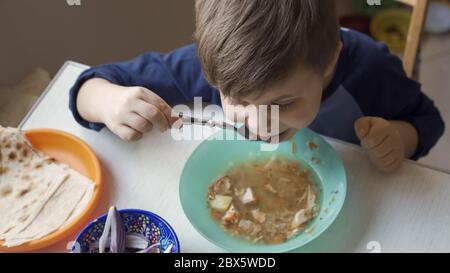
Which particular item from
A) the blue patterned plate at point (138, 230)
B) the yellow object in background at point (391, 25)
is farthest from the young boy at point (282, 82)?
the yellow object in background at point (391, 25)

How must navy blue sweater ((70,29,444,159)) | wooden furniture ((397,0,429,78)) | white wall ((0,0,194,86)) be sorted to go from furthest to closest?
white wall ((0,0,194,86)) → wooden furniture ((397,0,429,78)) → navy blue sweater ((70,29,444,159))

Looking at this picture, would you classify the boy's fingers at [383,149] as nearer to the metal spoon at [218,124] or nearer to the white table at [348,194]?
the white table at [348,194]

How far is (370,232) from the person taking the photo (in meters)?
0.73

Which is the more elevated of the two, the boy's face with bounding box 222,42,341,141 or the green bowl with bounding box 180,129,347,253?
the boy's face with bounding box 222,42,341,141

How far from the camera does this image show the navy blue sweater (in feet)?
3.01

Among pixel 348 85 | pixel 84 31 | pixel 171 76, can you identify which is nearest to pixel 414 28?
pixel 348 85

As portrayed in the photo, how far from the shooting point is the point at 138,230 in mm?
733

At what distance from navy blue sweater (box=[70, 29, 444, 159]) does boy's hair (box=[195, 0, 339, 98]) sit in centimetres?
25

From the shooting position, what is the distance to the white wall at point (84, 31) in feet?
3.93

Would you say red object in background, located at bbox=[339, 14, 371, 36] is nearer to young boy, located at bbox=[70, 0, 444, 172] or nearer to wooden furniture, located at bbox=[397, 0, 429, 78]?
wooden furniture, located at bbox=[397, 0, 429, 78]

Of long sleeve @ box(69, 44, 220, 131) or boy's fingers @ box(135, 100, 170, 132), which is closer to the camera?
boy's fingers @ box(135, 100, 170, 132)

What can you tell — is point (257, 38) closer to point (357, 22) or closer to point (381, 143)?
point (381, 143)

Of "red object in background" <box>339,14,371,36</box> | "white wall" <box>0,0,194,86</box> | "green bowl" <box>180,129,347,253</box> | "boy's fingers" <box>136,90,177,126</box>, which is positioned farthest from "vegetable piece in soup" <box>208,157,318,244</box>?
"red object in background" <box>339,14,371,36</box>

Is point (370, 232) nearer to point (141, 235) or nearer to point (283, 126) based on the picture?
point (283, 126)
